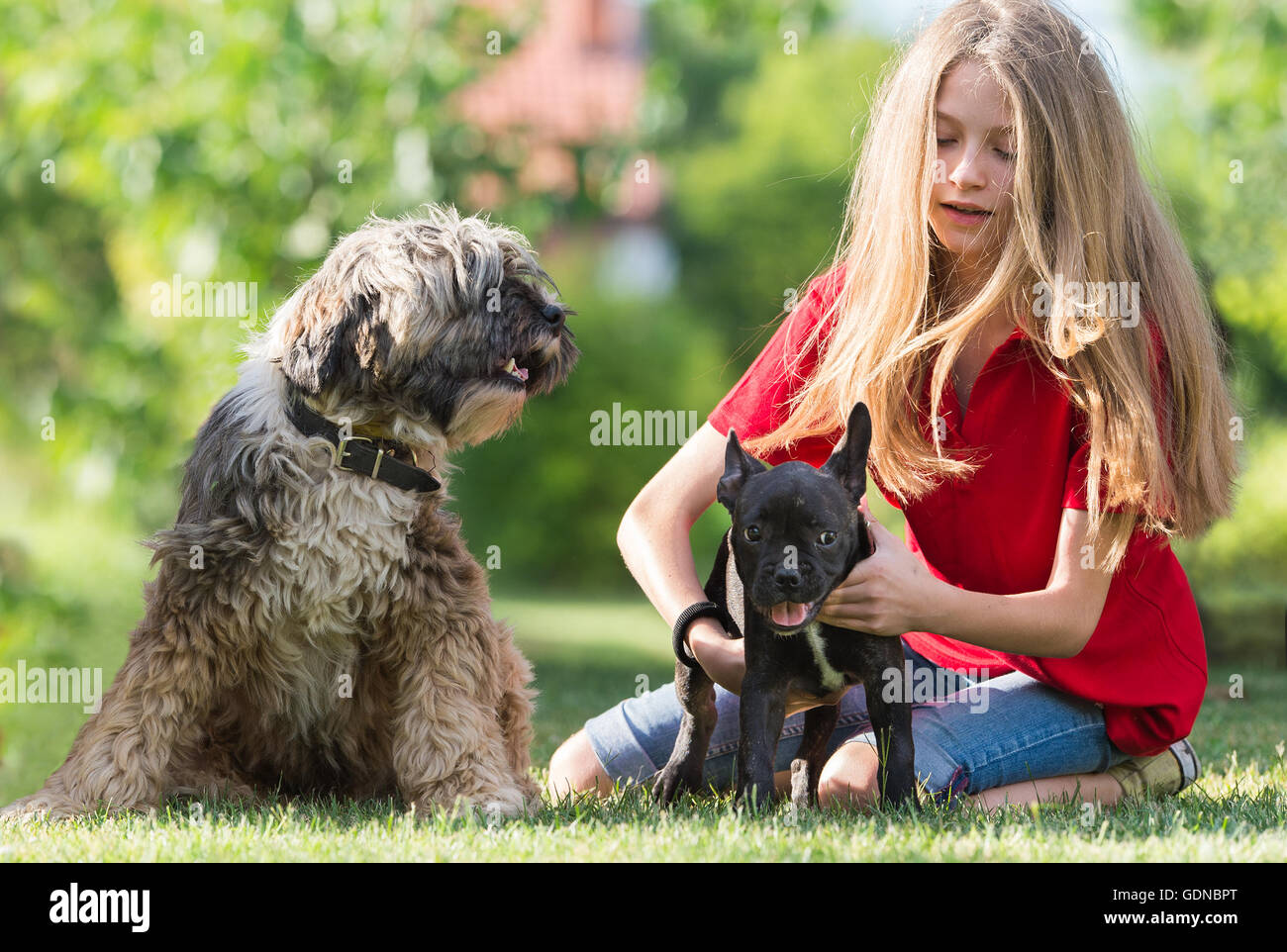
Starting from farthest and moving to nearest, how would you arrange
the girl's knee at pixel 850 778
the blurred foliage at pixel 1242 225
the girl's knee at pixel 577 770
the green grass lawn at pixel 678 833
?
the blurred foliage at pixel 1242 225 < the girl's knee at pixel 577 770 < the girl's knee at pixel 850 778 < the green grass lawn at pixel 678 833

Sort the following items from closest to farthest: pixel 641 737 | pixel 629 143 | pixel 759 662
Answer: pixel 759 662, pixel 641 737, pixel 629 143

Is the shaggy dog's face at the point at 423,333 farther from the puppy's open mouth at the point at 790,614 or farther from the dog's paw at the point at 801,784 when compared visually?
the dog's paw at the point at 801,784

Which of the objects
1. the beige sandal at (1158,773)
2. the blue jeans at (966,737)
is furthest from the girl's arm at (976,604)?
the beige sandal at (1158,773)

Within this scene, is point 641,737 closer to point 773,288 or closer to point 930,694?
point 930,694

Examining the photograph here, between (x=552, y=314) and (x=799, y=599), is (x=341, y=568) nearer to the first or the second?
(x=552, y=314)

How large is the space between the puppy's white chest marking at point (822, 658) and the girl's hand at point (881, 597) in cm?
4

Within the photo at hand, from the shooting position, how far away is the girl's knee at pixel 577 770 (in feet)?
14.4

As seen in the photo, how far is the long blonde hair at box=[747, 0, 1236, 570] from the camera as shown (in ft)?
11.8

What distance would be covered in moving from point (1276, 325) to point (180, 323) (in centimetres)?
789

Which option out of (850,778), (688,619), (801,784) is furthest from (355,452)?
(850,778)

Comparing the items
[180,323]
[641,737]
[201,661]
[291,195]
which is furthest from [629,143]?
[201,661]

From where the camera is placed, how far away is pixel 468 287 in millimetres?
3758

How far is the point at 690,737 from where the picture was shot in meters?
3.81

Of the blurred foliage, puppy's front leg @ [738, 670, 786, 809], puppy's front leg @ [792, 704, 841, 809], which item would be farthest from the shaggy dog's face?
the blurred foliage
